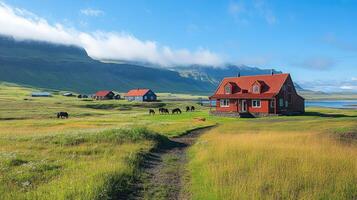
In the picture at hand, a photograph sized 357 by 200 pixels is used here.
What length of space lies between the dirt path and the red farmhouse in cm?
4694

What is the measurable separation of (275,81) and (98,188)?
66.5m

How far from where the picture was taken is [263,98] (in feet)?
243

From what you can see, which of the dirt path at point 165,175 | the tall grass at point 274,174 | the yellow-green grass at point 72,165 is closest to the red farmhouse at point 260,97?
the yellow-green grass at point 72,165

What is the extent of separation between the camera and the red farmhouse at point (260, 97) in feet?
243

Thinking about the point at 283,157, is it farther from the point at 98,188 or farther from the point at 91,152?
the point at 91,152

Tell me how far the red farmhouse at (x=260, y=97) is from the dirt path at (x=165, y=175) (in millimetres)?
46936

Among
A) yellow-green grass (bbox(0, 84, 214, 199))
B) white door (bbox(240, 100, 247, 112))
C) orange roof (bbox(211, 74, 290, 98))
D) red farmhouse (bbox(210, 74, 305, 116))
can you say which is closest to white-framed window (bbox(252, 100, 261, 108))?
red farmhouse (bbox(210, 74, 305, 116))

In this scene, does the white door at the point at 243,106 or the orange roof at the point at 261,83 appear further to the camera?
the white door at the point at 243,106

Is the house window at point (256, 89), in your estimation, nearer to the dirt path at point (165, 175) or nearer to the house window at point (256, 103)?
the house window at point (256, 103)

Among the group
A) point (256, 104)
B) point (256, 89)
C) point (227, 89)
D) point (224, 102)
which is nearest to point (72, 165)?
point (256, 104)

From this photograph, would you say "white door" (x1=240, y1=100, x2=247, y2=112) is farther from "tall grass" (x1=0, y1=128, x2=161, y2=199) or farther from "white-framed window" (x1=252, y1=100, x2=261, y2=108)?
"tall grass" (x1=0, y1=128, x2=161, y2=199)

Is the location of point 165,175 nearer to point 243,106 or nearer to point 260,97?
point 260,97

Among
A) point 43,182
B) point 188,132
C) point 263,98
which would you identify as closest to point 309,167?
point 43,182

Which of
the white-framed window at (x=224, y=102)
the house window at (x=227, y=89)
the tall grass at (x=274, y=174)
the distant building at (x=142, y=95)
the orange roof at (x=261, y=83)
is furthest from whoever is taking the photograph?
the distant building at (x=142, y=95)
